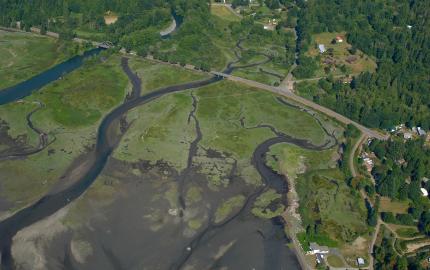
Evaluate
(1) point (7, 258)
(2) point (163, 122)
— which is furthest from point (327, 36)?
(1) point (7, 258)

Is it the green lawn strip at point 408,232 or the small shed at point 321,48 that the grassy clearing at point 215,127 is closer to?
the green lawn strip at point 408,232

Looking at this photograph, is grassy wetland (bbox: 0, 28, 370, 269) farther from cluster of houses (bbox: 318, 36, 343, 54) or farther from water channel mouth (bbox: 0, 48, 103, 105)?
cluster of houses (bbox: 318, 36, 343, 54)

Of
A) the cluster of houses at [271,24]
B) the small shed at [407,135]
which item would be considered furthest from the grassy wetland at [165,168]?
the cluster of houses at [271,24]

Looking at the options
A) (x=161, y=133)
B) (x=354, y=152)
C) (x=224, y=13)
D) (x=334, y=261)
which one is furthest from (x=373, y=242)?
(x=224, y=13)

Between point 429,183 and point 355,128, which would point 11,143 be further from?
point 429,183

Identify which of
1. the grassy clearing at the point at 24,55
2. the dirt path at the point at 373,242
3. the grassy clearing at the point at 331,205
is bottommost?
the dirt path at the point at 373,242

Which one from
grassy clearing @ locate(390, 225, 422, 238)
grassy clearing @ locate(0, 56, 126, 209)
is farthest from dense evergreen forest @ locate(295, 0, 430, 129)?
grassy clearing @ locate(0, 56, 126, 209)

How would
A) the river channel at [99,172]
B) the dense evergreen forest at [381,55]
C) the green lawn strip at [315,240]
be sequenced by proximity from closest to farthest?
the river channel at [99,172] < the green lawn strip at [315,240] < the dense evergreen forest at [381,55]
